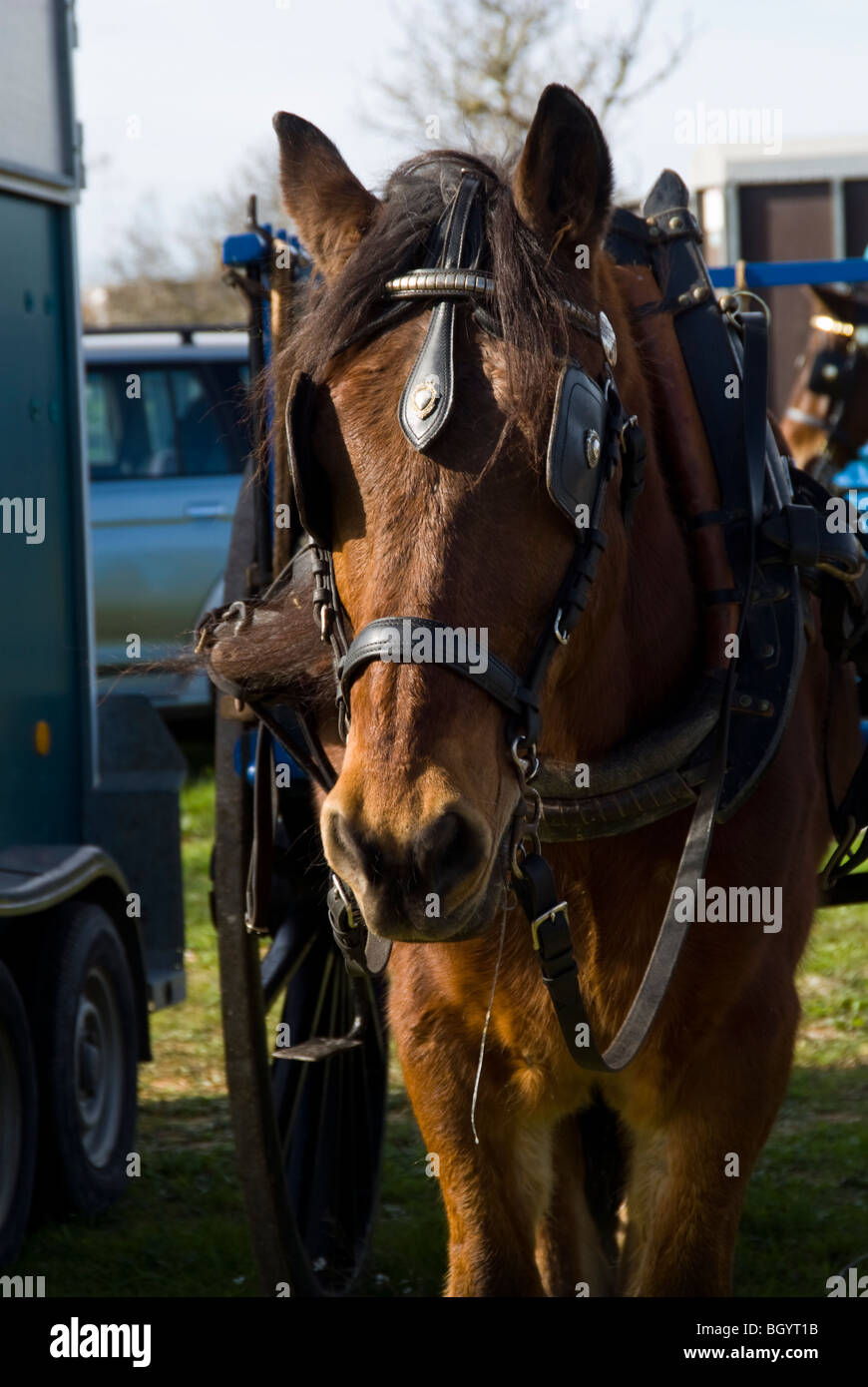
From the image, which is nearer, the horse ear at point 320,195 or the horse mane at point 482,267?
the horse mane at point 482,267

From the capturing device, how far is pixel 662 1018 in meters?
2.08

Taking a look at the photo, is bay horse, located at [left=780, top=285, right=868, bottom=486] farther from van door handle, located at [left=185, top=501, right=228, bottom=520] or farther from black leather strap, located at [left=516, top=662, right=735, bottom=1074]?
black leather strap, located at [left=516, top=662, right=735, bottom=1074]

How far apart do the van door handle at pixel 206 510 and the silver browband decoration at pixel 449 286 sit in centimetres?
705

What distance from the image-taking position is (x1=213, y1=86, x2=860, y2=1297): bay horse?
158 cm

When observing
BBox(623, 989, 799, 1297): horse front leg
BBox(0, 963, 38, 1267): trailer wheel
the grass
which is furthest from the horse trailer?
BBox(623, 989, 799, 1297): horse front leg

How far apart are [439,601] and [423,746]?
0.15m

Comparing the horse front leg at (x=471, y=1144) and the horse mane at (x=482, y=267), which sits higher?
the horse mane at (x=482, y=267)

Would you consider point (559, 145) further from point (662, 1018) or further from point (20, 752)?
Answer: point (20, 752)

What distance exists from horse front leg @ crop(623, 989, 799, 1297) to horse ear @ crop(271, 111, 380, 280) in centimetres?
114

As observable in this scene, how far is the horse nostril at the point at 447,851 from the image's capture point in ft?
4.91

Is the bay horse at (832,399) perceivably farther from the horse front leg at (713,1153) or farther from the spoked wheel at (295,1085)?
the horse front leg at (713,1153)

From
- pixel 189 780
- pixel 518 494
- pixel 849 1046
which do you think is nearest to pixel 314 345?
pixel 518 494

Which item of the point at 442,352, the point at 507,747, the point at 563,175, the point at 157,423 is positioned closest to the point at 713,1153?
the point at 507,747

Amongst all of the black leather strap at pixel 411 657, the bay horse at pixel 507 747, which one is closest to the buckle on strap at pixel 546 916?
the bay horse at pixel 507 747
